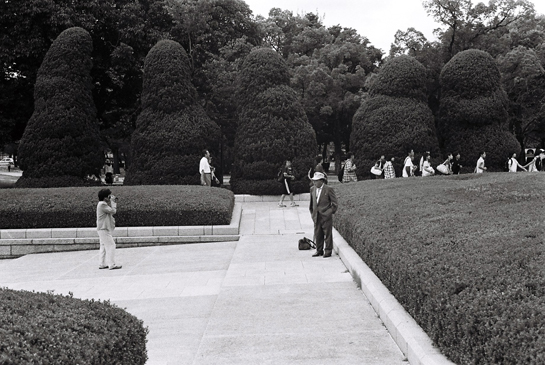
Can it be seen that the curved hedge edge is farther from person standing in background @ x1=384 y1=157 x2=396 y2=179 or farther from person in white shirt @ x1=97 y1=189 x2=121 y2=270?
person standing in background @ x1=384 y1=157 x2=396 y2=179

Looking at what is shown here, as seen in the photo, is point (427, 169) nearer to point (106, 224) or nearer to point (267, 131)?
point (267, 131)

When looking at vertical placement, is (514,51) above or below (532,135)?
above

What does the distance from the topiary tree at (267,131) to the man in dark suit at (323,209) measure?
9.66m

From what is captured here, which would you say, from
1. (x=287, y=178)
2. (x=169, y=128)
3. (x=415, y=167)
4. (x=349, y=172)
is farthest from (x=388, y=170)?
(x=169, y=128)

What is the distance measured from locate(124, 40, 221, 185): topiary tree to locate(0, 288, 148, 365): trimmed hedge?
1673 cm

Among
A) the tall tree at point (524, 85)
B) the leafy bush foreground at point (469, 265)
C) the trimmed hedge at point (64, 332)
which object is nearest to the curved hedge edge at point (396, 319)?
the leafy bush foreground at point (469, 265)

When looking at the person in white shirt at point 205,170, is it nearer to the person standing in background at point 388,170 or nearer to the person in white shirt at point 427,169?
the person standing in background at point 388,170

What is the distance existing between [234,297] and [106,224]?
4.03m

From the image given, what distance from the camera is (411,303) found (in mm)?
5824

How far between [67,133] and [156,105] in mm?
3576

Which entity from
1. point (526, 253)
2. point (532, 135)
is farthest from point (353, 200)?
point (532, 135)

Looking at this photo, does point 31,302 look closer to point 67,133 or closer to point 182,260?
point 182,260

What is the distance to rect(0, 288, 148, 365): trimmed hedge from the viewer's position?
10.3 ft

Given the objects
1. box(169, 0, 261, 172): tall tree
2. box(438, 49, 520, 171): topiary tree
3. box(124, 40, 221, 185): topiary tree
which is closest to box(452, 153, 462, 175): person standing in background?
box(438, 49, 520, 171): topiary tree
